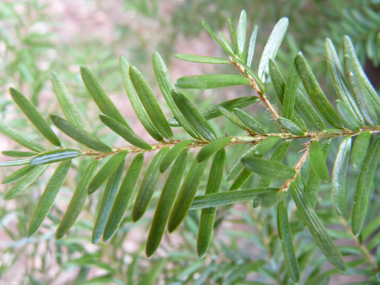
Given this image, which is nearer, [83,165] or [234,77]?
[234,77]

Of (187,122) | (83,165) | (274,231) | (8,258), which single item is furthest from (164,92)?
(8,258)

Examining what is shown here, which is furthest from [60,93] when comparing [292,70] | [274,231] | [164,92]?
[274,231]

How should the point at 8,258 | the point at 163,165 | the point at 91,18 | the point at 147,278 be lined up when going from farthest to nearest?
1. the point at 91,18
2. the point at 8,258
3. the point at 147,278
4. the point at 163,165

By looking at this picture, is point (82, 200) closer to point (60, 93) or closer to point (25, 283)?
point (60, 93)

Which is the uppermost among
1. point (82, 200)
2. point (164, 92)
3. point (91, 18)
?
point (91, 18)

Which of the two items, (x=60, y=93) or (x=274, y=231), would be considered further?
(x=274, y=231)

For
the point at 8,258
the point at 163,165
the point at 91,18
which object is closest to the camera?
the point at 163,165

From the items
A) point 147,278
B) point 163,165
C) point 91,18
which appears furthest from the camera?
point 91,18

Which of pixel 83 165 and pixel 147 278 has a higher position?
pixel 83 165

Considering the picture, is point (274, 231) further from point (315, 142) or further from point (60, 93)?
point (60, 93)
